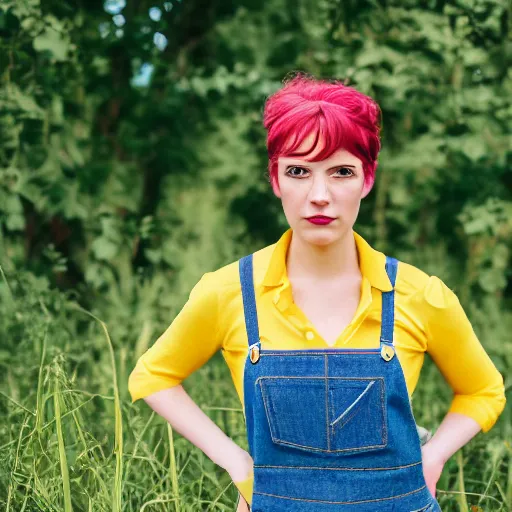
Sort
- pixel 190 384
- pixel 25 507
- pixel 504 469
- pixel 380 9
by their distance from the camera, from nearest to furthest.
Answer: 1. pixel 25 507
2. pixel 504 469
3. pixel 190 384
4. pixel 380 9

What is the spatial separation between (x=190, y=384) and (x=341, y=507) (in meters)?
1.39

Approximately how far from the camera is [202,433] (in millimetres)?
1697

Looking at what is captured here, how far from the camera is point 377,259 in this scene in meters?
1.68

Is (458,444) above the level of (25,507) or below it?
above

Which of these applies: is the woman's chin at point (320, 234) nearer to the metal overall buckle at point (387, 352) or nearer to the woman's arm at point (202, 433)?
the metal overall buckle at point (387, 352)

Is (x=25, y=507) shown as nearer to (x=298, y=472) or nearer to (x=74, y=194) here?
(x=298, y=472)

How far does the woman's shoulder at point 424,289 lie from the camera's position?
5.39ft

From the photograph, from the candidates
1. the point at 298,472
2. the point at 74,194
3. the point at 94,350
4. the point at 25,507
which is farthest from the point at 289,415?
the point at 74,194

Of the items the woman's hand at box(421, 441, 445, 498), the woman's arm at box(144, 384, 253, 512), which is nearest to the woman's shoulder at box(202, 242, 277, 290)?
the woman's arm at box(144, 384, 253, 512)

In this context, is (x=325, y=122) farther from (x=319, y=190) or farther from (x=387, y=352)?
(x=387, y=352)

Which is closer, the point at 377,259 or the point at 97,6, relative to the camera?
the point at 377,259

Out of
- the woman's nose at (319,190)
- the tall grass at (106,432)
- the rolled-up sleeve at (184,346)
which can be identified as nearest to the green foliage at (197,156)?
the tall grass at (106,432)

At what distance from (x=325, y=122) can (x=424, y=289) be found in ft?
1.18

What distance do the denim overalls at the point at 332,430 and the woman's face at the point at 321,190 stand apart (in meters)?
0.20
